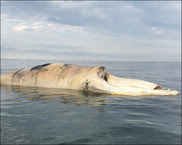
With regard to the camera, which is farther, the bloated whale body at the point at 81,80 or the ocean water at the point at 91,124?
the bloated whale body at the point at 81,80

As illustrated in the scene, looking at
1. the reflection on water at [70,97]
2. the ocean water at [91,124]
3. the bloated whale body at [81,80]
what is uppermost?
the bloated whale body at [81,80]

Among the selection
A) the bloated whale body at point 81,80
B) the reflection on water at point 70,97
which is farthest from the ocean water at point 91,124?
the bloated whale body at point 81,80

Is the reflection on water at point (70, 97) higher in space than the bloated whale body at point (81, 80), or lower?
lower

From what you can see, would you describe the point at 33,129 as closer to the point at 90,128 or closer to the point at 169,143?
the point at 90,128

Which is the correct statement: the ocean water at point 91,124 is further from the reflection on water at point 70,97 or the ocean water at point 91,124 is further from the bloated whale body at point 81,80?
the bloated whale body at point 81,80

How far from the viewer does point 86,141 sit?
3.64 m

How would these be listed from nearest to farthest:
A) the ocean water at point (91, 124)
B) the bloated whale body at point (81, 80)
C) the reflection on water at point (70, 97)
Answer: the ocean water at point (91, 124), the reflection on water at point (70, 97), the bloated whale body at point (81, 80)

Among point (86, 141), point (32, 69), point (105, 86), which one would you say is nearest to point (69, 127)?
point (86, 141)

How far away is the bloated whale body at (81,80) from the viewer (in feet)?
29.1

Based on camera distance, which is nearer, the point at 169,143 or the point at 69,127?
the point at 169,143

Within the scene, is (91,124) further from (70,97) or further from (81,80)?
(81,80)

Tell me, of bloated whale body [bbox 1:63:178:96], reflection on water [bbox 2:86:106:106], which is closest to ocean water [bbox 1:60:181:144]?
reflection on water [bbox 2:86:106:106]

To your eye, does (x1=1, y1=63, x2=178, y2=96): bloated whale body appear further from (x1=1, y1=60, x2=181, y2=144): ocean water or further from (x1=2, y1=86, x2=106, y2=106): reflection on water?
(x1=1, y1=60, x2=181, y2=144): ocean water

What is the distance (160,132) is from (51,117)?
3009 millimetres
